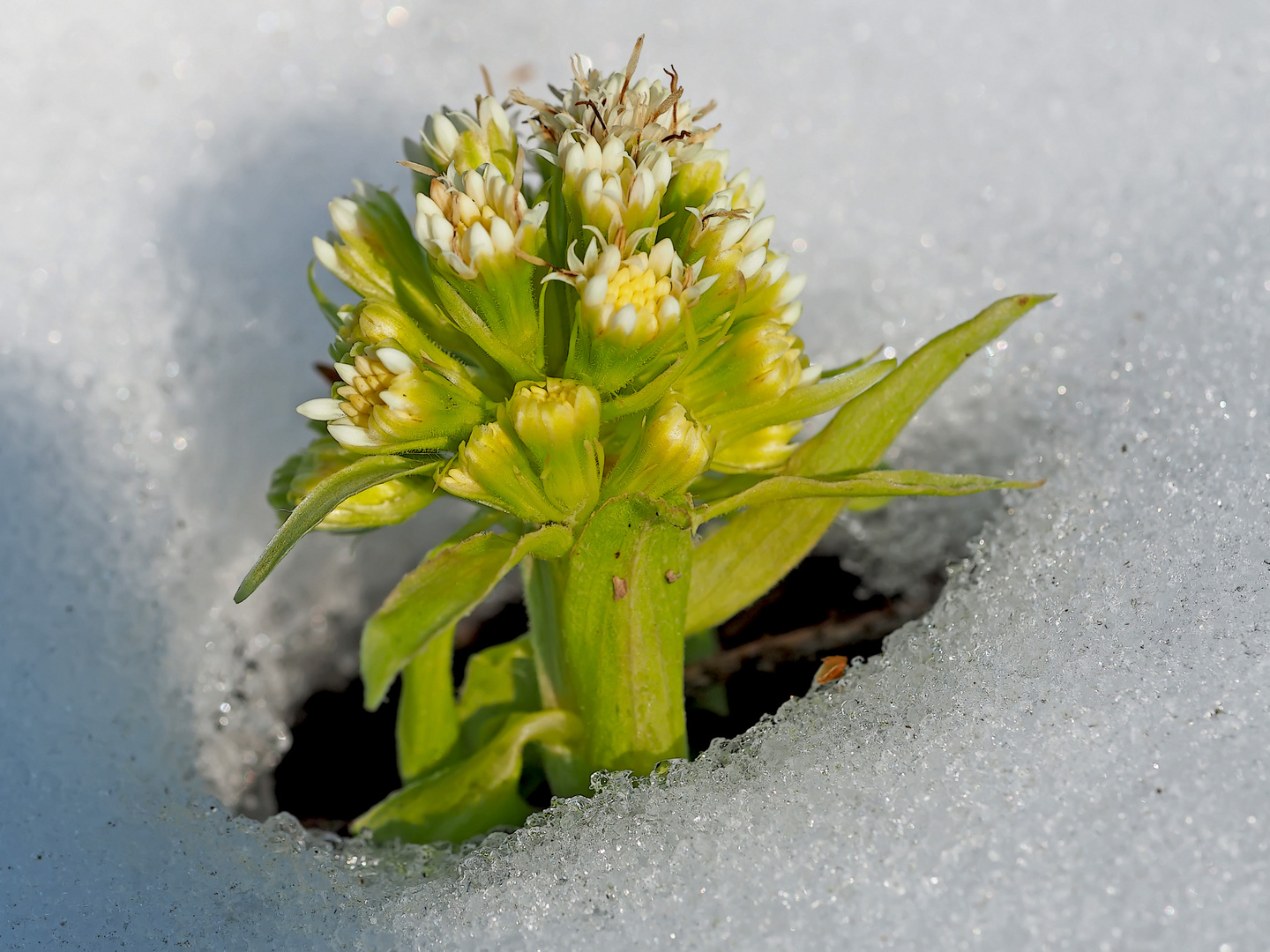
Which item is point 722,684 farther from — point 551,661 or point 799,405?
point 799,405

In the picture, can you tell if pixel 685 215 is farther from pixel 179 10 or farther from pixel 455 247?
pixel 179 10

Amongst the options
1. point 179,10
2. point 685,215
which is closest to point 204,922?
point 685,215

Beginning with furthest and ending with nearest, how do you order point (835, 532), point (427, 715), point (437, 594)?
point (835, 532) < point (427, 715) < point (437, 594)

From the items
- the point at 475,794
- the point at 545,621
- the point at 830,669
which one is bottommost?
the point at 475,794

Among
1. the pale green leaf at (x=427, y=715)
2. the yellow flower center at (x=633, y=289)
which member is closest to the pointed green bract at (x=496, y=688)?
the pale green leaf at (x=427, y=715)

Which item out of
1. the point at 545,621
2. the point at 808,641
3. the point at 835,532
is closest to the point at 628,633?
the point at 545,621

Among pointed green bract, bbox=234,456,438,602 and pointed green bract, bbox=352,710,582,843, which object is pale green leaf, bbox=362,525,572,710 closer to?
pointed green bract, bbox=234,456,438,602

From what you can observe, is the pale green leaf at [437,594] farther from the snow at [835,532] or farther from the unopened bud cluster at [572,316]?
the snow at [835,532]
